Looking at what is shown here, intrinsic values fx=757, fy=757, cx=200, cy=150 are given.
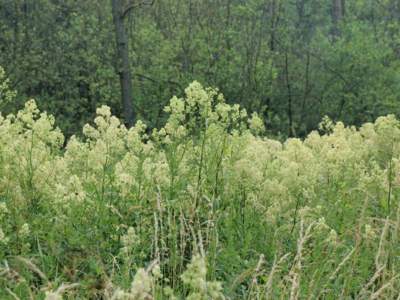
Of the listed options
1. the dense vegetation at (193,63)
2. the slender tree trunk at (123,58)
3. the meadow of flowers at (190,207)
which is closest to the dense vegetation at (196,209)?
the meadow of flowers at (190,207)

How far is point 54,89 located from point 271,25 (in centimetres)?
569

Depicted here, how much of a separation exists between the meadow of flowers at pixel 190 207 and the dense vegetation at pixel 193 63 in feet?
40.1

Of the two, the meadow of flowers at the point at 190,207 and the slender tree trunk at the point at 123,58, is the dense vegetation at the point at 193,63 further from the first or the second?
the meadow of flowers at the point at 190,207

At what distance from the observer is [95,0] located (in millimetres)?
20016

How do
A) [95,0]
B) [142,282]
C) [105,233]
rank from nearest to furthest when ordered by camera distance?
[142,282] → [105,233] → [95,0]

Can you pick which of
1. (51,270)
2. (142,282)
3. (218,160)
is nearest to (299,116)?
(218,160)

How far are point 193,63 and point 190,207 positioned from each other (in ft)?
45.5

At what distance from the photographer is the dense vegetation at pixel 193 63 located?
18281 mm

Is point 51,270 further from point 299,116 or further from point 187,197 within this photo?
point 299,116

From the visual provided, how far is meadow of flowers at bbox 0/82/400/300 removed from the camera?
464 centimetres

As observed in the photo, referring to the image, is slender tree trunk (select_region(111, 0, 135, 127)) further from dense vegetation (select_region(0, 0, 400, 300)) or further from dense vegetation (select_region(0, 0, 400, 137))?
dense vegetation (select_region(0, 0, 400, 300))

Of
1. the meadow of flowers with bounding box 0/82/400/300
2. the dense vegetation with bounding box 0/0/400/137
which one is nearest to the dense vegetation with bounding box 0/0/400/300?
the meadow of flowers with bounding box 0/82/400/300

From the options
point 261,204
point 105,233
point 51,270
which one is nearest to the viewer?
point 51,270

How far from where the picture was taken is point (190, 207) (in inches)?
204
